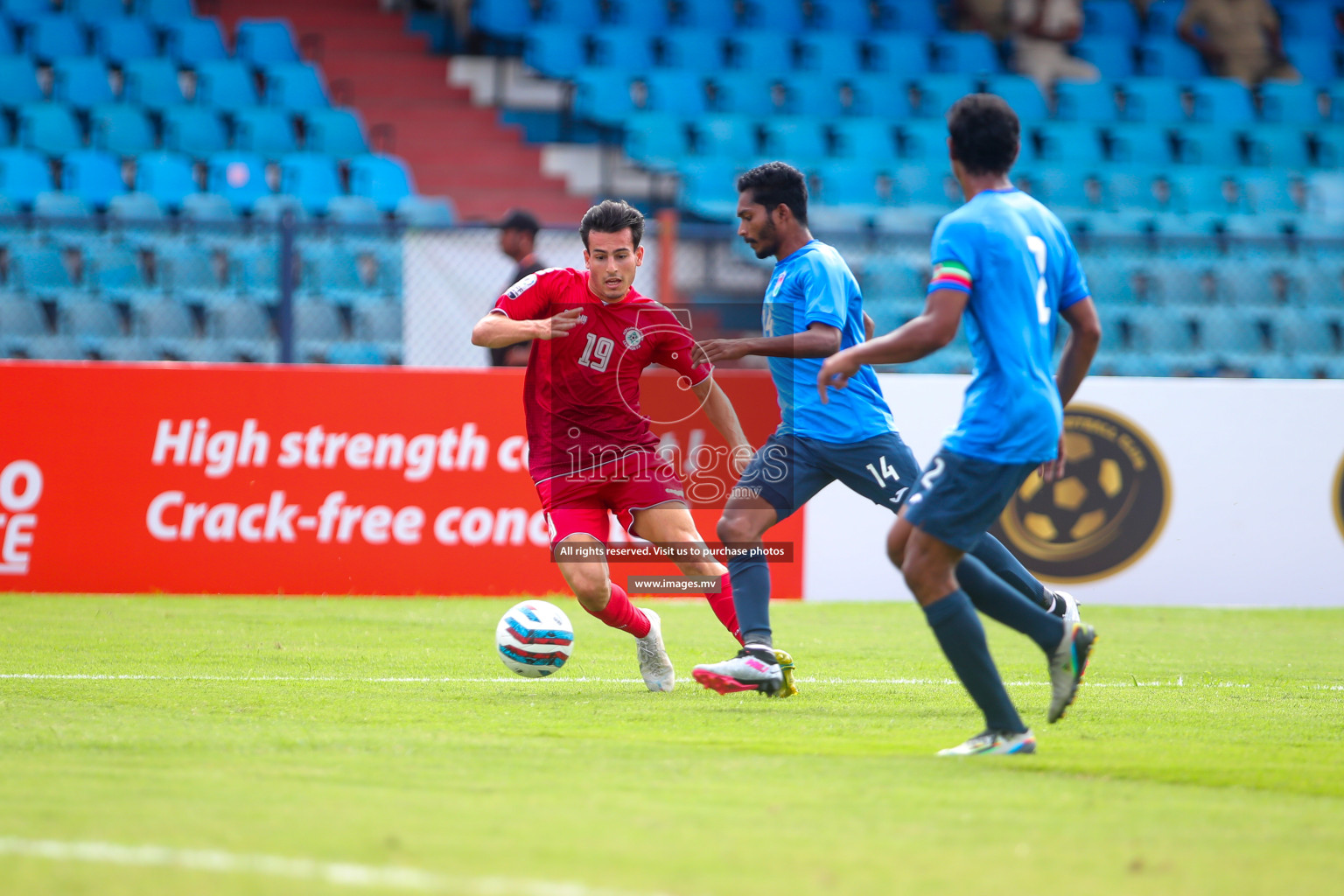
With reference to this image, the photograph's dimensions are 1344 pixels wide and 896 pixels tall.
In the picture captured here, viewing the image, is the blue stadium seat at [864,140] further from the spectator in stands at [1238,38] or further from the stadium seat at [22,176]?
the stadium seat at [22,176]

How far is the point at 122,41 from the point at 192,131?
5.95 ft

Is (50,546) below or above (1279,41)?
below

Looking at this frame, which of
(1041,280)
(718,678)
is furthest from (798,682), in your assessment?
(1041,280)

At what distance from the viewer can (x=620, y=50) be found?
17.5 meters

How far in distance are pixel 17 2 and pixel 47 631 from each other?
11554mm

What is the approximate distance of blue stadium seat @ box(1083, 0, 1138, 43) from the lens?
64.8 ft

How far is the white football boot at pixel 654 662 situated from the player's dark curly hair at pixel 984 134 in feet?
8.53

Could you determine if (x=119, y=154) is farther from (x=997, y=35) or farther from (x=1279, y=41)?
(x=1279, y=41)

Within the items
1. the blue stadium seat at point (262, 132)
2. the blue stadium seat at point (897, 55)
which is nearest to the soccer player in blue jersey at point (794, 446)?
the blue stadium seat at point (262, 132)

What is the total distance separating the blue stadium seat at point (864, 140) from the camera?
661 inches

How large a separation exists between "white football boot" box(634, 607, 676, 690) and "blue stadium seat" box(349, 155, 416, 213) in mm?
9435

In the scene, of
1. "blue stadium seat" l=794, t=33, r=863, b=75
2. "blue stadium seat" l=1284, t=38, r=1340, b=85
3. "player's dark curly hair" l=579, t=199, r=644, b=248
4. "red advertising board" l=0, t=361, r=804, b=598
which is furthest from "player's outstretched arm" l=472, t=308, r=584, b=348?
"blue stadium seat" l=1284, t=38, r=1340, b=85

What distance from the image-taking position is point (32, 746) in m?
4.88

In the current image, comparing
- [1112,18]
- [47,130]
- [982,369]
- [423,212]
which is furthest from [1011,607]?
[1112,18]
